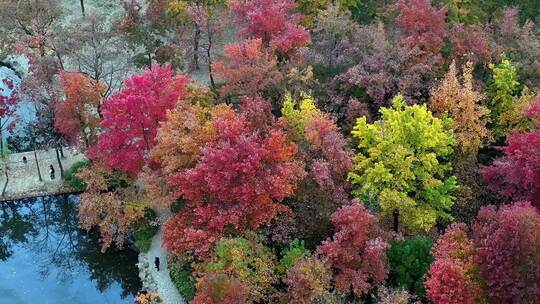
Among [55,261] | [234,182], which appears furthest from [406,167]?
[55,261]

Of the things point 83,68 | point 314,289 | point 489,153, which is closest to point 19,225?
point 83,68

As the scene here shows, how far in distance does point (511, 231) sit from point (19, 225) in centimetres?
3013

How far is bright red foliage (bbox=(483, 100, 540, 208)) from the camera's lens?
3134cm

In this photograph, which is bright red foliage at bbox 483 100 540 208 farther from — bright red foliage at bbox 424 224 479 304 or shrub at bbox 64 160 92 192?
shrub at bbox 64 160 92 192

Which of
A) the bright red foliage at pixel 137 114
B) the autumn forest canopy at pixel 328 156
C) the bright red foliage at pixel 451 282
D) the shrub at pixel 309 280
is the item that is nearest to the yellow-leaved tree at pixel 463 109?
the autumn forest canopy at pixel 328 156

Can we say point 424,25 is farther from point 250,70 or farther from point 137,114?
point 137,114

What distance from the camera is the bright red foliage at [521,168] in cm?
3134

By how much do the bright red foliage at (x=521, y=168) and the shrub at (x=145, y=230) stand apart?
63.0 ft

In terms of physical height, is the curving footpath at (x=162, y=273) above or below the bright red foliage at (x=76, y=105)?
below

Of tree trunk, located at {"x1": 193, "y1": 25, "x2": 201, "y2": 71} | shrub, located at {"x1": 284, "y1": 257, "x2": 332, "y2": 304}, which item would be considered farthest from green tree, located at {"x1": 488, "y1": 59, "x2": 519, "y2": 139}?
tree trunk, located at {"x1": 193, "y1": 25, "x2": 201, "y2": 71}

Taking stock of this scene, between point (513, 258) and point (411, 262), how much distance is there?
5.66 meters

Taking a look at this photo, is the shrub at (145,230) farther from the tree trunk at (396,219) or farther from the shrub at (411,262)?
the shrub at (411,262)

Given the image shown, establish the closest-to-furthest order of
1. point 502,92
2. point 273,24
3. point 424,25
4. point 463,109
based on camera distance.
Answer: point 463,109 → point 502,92 → point 424,25 → point 273,24

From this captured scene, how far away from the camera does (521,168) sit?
104 ft
